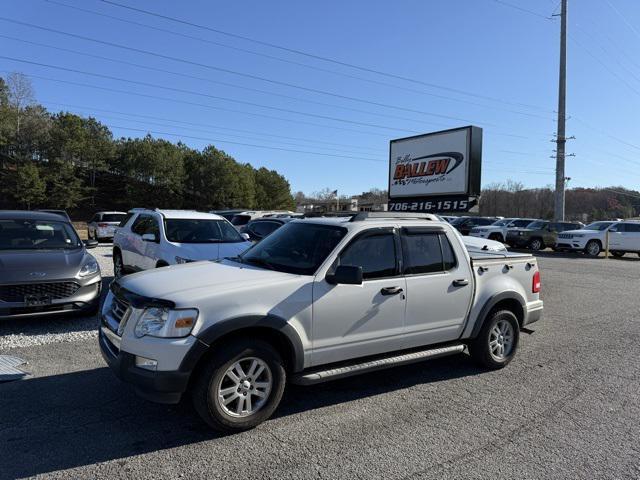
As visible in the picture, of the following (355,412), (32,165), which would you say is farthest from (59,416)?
(32,165)

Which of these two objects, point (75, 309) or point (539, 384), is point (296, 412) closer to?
point (539, 384)

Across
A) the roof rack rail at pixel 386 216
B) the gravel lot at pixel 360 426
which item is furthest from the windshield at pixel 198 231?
the roof rack rail at pixel 386 216

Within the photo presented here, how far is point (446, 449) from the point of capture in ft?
11.6

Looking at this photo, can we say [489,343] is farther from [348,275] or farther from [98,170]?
[98,170]

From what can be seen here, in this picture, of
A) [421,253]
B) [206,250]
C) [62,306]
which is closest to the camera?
[421,253]

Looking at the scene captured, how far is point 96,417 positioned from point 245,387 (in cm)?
134

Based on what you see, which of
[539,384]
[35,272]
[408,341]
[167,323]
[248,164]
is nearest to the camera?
[167,323]

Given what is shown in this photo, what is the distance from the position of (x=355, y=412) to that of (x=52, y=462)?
237cm

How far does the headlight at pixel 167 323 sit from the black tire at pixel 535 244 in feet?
83.5

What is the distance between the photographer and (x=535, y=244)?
25.7 m

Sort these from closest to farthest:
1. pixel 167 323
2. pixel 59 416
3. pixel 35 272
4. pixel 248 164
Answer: pixel 167 323, pixel 59 416, pixel 35 272, pixel 248 164

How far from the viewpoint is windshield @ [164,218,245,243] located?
8.73 metres

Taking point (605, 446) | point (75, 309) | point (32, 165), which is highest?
point (32, 165)

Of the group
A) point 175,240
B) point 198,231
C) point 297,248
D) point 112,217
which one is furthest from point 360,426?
point 112,217
